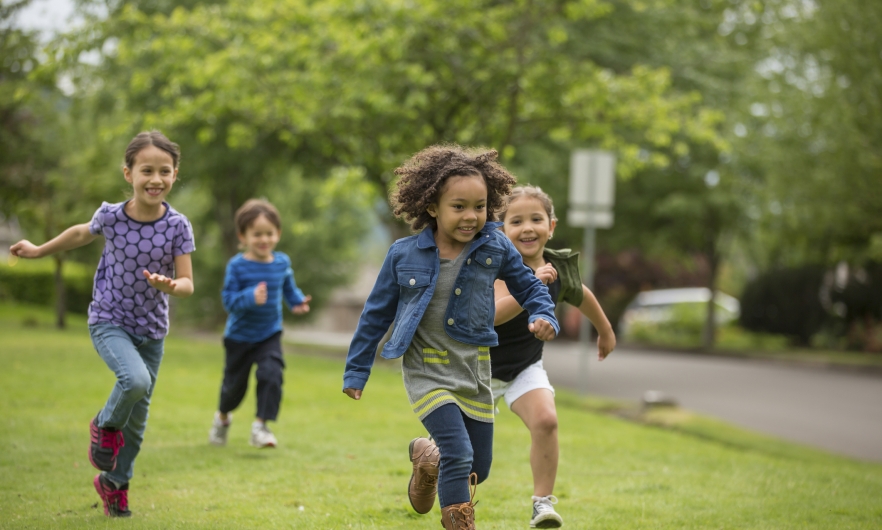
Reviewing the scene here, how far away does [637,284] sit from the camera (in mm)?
33875

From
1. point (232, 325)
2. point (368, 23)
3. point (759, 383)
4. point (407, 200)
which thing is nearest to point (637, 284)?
point (759, 383)

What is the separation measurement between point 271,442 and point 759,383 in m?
11.7

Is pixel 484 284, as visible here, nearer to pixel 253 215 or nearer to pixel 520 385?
pixel 520 385

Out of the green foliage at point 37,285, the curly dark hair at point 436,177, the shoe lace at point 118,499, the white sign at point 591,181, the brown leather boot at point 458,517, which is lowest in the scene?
the green foliage at point 37,285

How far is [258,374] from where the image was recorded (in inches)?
281

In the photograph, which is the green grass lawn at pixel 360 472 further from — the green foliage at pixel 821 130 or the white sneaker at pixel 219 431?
the green foliage at pixel 821 130

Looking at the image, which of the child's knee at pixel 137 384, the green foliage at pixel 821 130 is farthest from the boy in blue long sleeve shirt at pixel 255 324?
the green foliage at pixel 821 130

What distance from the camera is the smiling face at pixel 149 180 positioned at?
486 centimetres

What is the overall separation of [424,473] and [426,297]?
83cm

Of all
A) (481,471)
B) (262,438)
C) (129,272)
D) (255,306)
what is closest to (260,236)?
(255,306)

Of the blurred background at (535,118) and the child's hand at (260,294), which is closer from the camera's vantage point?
the child's hand at (260,294)

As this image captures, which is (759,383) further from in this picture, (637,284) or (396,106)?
(637,284)

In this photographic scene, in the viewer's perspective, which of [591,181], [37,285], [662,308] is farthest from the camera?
[662,308]

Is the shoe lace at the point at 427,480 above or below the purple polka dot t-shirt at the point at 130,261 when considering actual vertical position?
below
